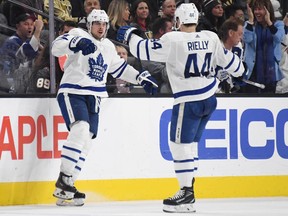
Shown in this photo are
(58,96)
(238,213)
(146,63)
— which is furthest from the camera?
(146,63)

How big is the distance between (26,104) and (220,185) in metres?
1.75

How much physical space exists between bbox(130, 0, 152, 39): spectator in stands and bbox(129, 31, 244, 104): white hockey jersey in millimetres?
1087

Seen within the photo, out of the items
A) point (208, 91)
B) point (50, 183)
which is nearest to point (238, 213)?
point (208, 91)

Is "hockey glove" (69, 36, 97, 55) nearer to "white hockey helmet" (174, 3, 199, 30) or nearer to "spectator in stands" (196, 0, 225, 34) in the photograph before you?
"white hockey helmet" (174, 3, 199, 30)

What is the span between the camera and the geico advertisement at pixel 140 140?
8836 mm

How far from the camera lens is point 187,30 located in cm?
830

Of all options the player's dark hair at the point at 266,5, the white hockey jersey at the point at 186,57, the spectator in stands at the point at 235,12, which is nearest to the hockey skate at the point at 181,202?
the white hockey jersey at the point at 186,57

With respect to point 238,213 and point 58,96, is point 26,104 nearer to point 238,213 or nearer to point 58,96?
point 58,96

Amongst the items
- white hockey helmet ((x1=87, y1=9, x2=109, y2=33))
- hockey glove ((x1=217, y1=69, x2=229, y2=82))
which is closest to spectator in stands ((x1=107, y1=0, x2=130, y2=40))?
white hockey helmet ((x1=87, y1=9, x2=109, y2=33))

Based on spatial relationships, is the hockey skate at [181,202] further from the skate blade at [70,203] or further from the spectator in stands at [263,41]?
the spectator in stands at [263,41]

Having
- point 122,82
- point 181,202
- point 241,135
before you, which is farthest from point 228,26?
point 181,202

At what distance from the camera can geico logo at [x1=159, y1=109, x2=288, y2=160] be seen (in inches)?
371

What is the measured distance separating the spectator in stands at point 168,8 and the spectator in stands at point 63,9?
29.9 inches

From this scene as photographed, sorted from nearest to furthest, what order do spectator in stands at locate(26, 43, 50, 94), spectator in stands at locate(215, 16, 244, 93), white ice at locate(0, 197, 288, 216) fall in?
white ice at locate(0, 197, 288, 216) → spectator in stands at locate(26, 43, 50, 94) → spectator in stands at locate(215, 16, 244, 93)
